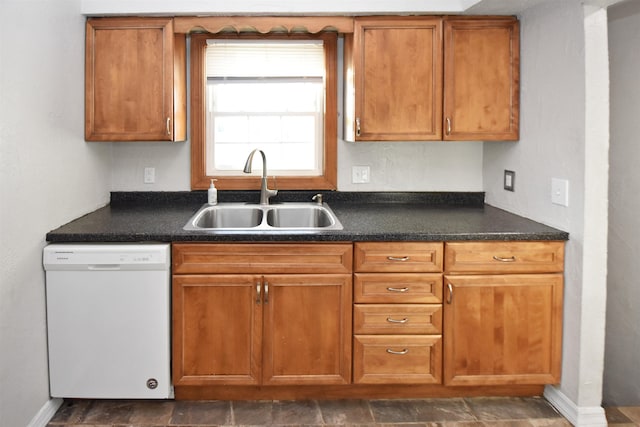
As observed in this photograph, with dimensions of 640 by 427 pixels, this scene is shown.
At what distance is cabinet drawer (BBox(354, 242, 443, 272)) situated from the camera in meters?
3.00

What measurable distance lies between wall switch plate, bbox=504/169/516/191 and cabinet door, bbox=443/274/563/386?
0.68 m

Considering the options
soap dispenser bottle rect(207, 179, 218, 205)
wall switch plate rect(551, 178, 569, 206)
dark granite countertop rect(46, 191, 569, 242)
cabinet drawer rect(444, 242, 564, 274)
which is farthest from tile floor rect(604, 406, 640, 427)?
soap dispenser bottle rect(207, 179, 218, 205)

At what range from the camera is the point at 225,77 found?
12.5 feet

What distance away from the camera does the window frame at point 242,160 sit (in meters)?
3.75

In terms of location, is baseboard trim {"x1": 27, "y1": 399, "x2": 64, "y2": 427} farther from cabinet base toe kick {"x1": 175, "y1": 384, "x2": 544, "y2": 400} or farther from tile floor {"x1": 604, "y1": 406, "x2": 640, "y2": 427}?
tile floor {"x1": 604, "y1": 406, "x2": 640, "y2": 427}

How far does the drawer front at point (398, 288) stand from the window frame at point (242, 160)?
39.0 inches

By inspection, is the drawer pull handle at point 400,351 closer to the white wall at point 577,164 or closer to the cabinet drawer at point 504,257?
the cabinet drawer at point 504,257

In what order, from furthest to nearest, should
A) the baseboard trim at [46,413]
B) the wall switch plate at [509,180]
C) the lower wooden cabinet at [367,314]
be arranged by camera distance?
the wall switch plate at [509,180]
the lower wooden cabinet at [367,314]
the baseboard trim at [46,413]

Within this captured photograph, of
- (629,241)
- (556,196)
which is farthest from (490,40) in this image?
(629,241)

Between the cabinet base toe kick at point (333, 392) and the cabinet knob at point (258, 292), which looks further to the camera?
the cabinet base toe kick at point (333, 392)

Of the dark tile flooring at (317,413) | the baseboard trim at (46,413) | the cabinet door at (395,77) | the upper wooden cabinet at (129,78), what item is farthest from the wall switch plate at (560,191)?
the baseboard trim at (46,413)

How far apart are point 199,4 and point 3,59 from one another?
1203 mm

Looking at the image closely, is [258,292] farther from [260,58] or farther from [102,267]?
[260,58]

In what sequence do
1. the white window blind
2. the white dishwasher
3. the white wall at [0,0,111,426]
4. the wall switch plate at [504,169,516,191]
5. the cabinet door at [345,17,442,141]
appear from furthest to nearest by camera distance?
the white window blind → the wall switch plate at [504,169,516,191] → the cabinet door at [345,17,442,141] → the white dishwasher → the white wall at [0,0,111,426]
